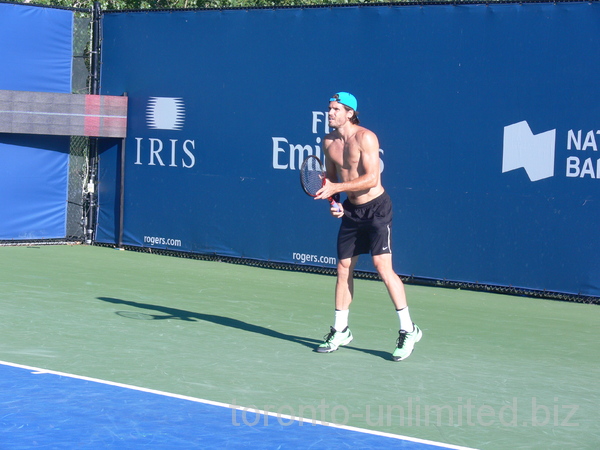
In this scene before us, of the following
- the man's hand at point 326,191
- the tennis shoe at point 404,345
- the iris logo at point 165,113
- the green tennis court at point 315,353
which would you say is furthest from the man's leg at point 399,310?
the iris logo at point 165,113

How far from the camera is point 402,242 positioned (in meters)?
10.1

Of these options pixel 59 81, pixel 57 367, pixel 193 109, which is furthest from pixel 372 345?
pixel 59 81

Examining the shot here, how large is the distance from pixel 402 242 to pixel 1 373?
539 centimetres

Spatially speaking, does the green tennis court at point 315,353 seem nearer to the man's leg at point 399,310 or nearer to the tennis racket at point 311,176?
the man's leg at point 399,310

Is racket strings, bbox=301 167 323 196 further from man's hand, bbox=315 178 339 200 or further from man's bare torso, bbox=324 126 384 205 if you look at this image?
man's hand, bbox=315 178 339 200

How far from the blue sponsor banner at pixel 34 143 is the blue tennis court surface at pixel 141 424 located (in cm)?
698

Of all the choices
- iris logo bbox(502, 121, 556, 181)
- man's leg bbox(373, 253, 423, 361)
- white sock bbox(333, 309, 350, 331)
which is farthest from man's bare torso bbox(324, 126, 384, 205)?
iris logo bbox(502, 121, 556, 181)

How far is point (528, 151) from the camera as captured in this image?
30.7ft

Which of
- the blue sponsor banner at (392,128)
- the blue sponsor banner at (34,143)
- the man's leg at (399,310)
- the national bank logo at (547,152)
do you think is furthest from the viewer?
the blue sponsor banner at (34,143)

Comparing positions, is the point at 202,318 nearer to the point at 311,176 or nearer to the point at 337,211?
the point at 311,176

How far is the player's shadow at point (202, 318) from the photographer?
7035 mm

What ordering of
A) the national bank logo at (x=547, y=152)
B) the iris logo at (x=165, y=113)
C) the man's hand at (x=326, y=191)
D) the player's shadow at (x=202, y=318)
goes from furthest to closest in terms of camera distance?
the iris logo at (x=165, y=113) < the national bank logo at (x=547, y=152) < the player's shadow at (x=202, y=318) < the man's hand at (x=326, y=191)

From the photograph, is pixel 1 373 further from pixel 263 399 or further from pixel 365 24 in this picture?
A: pixel 365 24

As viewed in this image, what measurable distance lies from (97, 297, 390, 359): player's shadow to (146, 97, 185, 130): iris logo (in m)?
3.73
